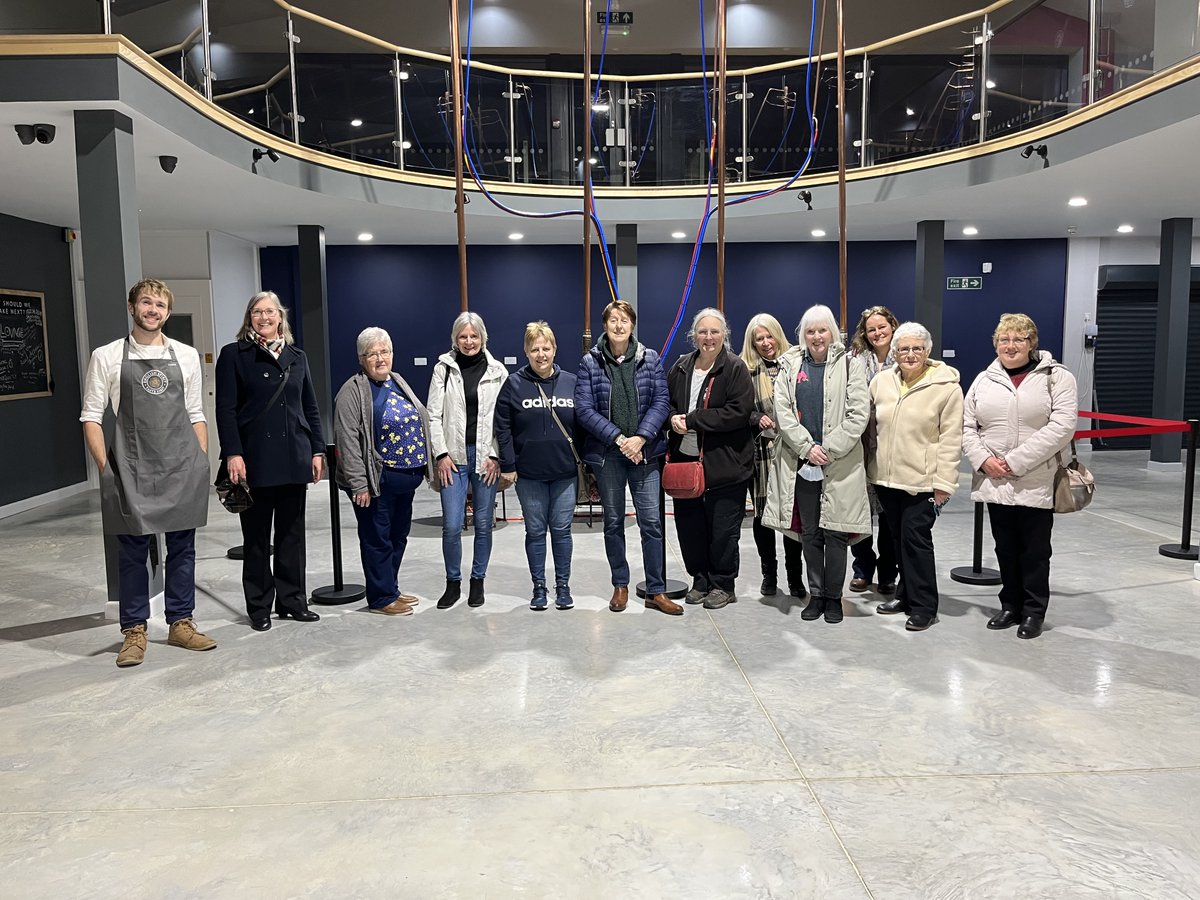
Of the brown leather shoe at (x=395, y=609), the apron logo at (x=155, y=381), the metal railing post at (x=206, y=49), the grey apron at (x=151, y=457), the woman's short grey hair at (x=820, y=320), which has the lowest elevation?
the brown leather shoe at (x=395, y=609)

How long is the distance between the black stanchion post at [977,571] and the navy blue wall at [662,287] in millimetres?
6752

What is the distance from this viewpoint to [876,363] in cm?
495

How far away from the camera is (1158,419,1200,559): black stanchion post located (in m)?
5.52

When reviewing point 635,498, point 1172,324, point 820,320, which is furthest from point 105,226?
point 1172,324

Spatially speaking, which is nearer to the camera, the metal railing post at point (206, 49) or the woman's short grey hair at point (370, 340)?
the woman's short grey hair at point (370, 340)

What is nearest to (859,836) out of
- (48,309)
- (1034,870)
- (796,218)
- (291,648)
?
(1034,870)

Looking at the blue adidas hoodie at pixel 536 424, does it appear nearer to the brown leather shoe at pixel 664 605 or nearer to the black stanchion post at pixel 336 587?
the brown leather shoe at pixel 664 605

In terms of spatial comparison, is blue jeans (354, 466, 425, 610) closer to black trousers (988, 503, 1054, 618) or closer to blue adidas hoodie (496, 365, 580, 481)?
blue adidas hoodie (496, 365, 580, 481)

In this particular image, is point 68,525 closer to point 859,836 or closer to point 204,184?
point 204,184

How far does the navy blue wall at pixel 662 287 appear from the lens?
38.3 feet

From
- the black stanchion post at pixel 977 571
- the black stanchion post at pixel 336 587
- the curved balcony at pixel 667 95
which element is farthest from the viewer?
the curved balcony at pixel 667 95

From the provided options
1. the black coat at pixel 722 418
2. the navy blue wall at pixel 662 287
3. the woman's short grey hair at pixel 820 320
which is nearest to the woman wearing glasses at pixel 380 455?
the black coat at pixel 722 418

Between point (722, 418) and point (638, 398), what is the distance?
430mm

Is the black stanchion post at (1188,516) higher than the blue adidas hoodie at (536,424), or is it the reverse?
the blue adidas hoodie at (536,424)
